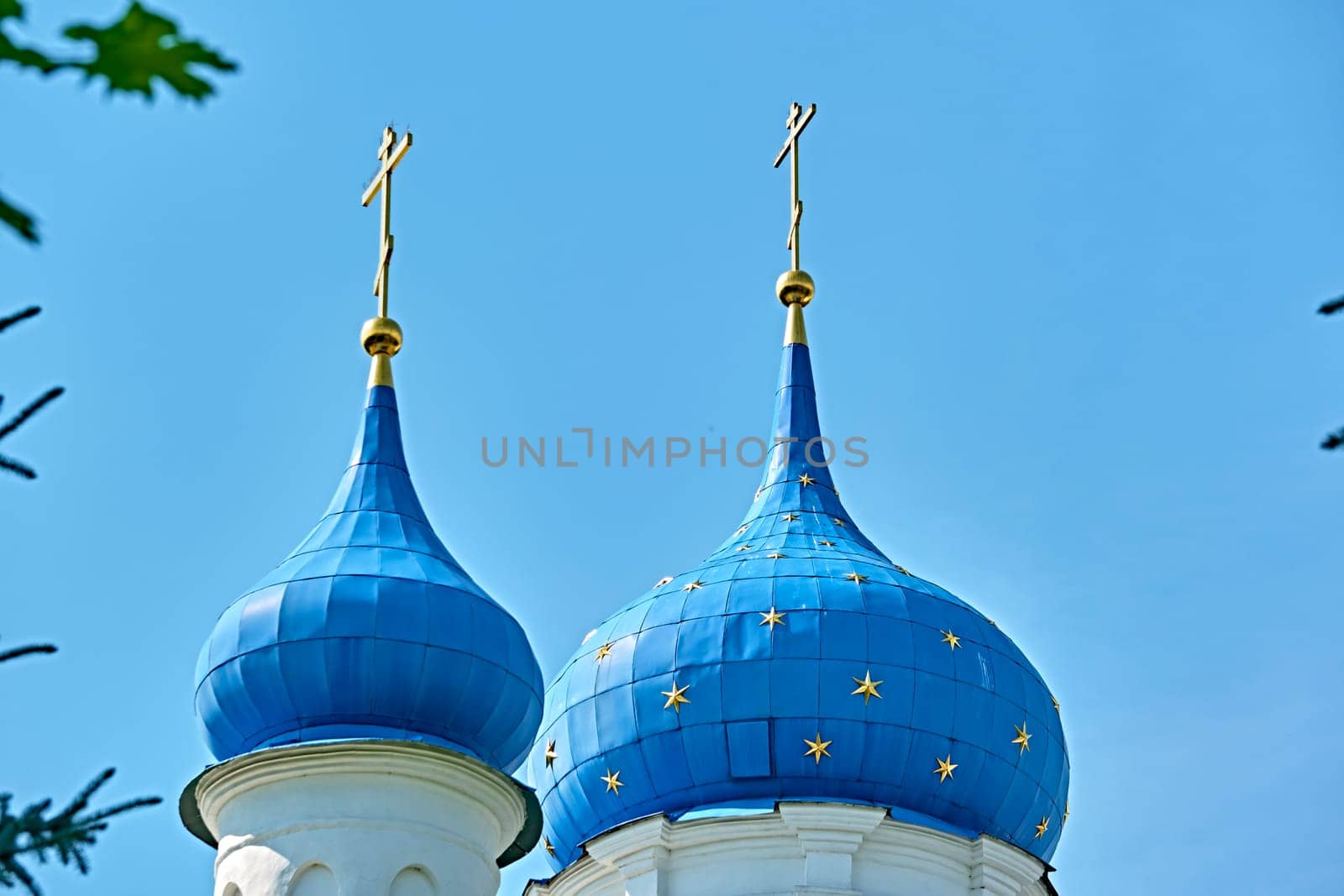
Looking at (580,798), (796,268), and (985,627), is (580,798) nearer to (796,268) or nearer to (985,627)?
(985,627)

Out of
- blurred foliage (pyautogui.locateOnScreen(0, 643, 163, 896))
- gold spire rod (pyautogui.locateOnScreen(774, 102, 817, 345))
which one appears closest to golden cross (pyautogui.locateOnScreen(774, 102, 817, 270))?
gold spire rod (pyautogui.locateOnScreen(774, 102, 817, 345))

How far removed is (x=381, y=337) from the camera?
16125 mm

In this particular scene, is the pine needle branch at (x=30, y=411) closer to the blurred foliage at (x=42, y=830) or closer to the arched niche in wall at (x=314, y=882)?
the blurred foliage at (x=42, y=830)

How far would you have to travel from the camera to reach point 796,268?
1853cm

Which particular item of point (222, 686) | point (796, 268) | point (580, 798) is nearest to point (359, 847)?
point (222, 686)

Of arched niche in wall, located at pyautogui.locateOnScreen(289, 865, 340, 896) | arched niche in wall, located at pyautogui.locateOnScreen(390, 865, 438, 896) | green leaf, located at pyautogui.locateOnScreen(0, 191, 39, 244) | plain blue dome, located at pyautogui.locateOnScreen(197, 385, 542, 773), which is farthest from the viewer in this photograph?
plain blue dome, located at pyautogui.locateOnScreen(197, 385, 542, 773)

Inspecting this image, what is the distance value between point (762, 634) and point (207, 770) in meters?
3.69

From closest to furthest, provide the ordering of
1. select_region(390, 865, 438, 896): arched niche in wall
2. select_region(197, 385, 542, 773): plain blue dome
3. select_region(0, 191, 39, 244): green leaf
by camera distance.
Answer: select_region(0, 191, 39, 244): green leaf < select_region(390, 865, 438, 896): arched niche in wall < select_region(197, 385, 542, 773): plain blue dome

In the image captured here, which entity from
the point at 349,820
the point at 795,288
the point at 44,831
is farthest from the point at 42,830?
the point at 795,288

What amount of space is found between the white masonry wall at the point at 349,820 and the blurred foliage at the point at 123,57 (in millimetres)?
10720

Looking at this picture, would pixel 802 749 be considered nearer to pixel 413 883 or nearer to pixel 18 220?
pixel 413 883

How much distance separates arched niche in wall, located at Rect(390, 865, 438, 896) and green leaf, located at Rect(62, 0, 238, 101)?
10.9 metres

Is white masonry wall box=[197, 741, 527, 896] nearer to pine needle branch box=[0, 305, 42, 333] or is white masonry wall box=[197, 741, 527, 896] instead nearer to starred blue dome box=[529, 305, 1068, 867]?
starred blue dome box=[529, 305, 1068, 867]

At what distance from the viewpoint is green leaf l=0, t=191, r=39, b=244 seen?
111 inches
